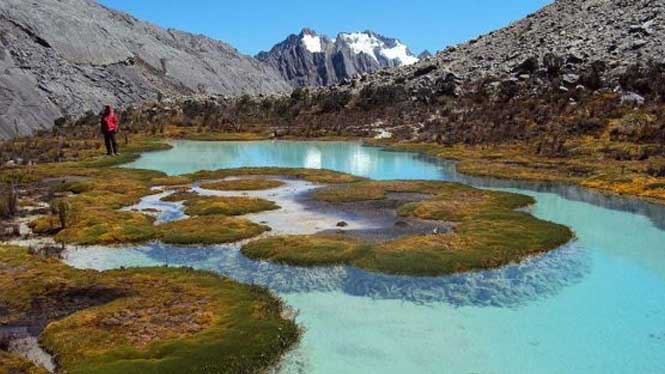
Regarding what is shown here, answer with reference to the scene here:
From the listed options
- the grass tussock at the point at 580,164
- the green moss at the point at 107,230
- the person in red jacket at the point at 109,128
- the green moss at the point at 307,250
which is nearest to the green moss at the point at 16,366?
the green moss at the point at 307,250

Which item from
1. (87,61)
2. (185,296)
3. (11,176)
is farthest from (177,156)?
(87,61)

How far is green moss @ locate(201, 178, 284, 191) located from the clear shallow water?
Result: 12.8m

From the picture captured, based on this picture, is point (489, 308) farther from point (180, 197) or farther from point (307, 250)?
point (180, 197)

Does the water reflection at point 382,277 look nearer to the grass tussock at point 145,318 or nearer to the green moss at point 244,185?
the grass tussock at point 145,318

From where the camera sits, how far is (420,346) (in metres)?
13.9

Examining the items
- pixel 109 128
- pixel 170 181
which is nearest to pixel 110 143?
pixel 109 128

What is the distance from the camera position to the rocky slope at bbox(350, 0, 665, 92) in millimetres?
69500

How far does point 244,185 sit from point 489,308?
21809 millimetres

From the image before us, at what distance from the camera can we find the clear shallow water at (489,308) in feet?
43.5

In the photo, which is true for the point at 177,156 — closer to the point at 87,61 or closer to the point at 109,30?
the point at 87,61

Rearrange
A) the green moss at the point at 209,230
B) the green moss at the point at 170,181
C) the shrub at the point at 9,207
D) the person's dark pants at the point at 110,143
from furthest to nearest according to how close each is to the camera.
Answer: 1. the person's dark pants at the point at 110,143
2. the green moss at the point at 170,181
3. the shrub at the point at 9,207
4. the green moss at the point at 209,230

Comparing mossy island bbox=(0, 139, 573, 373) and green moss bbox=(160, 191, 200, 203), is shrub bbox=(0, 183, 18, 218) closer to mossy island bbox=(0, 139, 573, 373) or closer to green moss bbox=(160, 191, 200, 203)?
mossy island bbox=(0, 139, 573, 373)

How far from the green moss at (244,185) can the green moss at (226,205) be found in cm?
381

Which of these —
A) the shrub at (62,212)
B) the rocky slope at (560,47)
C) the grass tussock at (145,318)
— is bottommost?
the grass tussock at (145,318)
